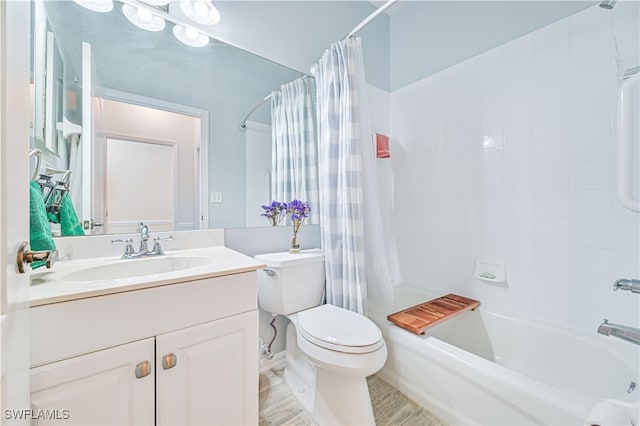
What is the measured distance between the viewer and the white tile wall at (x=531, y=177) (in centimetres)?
131

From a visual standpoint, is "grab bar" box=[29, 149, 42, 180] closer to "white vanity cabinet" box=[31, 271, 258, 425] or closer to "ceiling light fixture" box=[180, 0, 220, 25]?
"white vanity cabinet" box=[31, 271, 258, 425]

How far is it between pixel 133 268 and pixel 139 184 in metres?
0.43

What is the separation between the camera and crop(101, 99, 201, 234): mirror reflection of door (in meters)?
1.21

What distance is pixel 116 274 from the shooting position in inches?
40.3

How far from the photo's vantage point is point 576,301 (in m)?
1.39

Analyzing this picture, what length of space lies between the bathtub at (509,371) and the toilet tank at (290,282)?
41 cm

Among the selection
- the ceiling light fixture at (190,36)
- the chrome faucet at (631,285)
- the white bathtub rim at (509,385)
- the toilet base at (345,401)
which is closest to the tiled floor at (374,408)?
the toilet base at (345,401)

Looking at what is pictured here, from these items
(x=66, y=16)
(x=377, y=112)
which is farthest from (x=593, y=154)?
(x=66, y=16)

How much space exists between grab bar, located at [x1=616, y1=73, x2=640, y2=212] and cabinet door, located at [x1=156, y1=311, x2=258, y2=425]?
1.27 m

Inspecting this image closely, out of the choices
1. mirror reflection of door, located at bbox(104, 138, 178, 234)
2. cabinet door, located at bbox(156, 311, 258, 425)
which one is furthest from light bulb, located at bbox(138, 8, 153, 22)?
cabinet door, located at bbox(156, 311, 258, 425)

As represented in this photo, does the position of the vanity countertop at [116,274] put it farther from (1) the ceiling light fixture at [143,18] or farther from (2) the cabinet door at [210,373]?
(1) the ceiling light fixture at [143,18]

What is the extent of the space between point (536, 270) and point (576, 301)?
0.22 m

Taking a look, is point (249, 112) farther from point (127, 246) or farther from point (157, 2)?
point (127, 246)

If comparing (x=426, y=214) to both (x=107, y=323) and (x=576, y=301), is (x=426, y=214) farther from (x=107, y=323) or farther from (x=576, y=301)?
(x=107, y=323)
